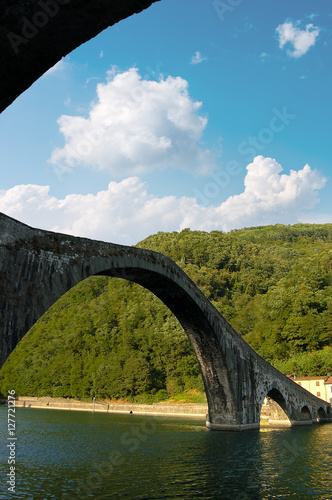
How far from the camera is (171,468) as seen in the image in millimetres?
14297

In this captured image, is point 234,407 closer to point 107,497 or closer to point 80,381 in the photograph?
point 107,497

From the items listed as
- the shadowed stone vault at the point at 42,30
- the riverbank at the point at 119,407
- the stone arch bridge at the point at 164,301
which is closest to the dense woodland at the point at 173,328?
the riverbank at the point at 119,407

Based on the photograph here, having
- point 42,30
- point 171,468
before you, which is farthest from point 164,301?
point 42,30

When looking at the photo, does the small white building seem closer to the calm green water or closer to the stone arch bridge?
the stone arch bridge

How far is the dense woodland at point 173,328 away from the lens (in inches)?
2272

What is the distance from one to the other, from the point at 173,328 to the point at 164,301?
44691mm

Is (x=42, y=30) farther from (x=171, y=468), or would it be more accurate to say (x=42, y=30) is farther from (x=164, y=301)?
(x=164, y=301)

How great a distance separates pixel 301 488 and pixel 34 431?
20309 mm

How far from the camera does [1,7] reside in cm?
246

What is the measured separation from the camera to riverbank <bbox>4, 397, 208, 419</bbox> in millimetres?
50719

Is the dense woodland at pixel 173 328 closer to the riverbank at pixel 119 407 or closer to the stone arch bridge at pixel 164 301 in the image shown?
the riverbank at pixel 119 407

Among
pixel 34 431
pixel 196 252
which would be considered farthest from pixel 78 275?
pixel 196 252

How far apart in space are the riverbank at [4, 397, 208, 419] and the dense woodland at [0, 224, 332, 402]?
164 cm

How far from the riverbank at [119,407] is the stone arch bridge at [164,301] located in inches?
663
